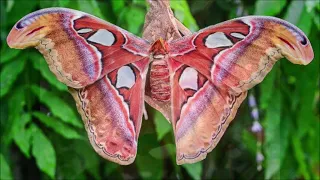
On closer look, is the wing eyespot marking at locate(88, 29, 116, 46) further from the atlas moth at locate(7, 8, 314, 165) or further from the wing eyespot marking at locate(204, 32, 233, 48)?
the wing eyespot marking at locate(204, 32, 233, 48)

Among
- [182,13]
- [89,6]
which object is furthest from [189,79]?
[89,6]

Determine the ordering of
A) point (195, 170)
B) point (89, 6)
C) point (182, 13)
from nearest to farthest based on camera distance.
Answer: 1. point (182, 13)
2. point (89, 6)
3. point (195, 170)

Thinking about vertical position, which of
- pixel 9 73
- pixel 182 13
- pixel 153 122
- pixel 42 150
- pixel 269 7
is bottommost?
pixel 153 122

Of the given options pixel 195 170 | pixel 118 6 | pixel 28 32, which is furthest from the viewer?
pixel 195 170

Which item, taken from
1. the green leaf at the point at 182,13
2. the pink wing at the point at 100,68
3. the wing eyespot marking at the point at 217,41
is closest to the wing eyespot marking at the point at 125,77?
the pink wing at the point at 100,68

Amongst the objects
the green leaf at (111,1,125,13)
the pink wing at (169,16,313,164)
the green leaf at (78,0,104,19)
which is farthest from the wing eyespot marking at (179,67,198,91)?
the green leaf at (111,1,125,13)

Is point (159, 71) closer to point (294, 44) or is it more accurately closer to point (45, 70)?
point (294, 44)

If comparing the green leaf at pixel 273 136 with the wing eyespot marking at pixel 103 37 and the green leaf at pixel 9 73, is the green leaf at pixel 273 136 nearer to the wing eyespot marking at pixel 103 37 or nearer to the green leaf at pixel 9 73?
the green leaf at pixel 9 73
